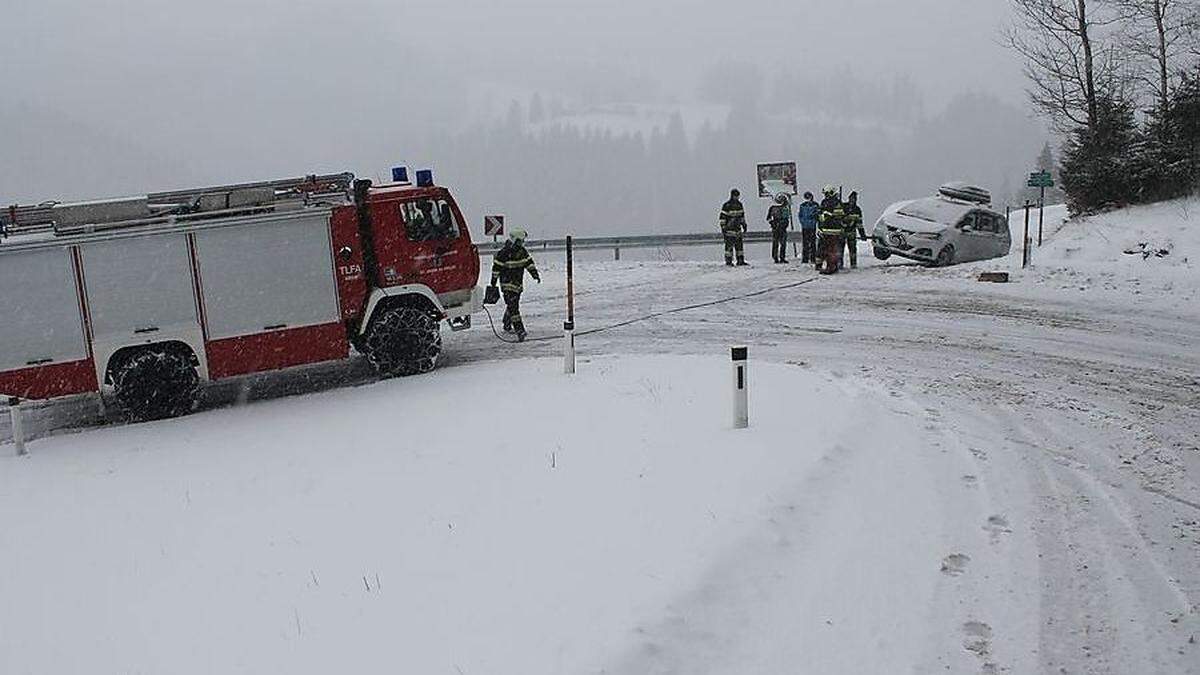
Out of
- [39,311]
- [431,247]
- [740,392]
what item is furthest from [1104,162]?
[39,311]

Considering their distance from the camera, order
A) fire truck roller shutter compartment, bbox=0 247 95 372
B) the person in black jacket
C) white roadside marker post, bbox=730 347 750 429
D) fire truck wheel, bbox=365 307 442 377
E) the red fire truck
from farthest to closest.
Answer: the person in black jacket < fire truck wheel, bbox=365 307 442 377 < the red fire truck < fire truck roller shutter compartment, bbox=0 247 95 372 < white roadside marker post, bbox=730 347 750 429

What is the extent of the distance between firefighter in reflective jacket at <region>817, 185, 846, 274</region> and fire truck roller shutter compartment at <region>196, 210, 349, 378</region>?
11167 millimetres

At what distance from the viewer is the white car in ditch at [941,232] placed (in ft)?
67.9

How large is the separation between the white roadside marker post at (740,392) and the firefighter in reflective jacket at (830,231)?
38.1 ft

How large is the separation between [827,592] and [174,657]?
3809 millimetres

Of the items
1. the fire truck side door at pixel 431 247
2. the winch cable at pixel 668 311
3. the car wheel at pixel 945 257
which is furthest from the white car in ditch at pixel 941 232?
the fire truck side door at pixel 431 247

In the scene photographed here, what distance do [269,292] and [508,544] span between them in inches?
292

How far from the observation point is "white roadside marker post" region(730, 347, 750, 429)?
8.41 m

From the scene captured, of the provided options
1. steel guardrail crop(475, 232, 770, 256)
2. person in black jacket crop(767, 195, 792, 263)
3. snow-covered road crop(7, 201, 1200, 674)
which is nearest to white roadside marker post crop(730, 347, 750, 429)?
snow-covered road crop(7, 201, 1200, 674)

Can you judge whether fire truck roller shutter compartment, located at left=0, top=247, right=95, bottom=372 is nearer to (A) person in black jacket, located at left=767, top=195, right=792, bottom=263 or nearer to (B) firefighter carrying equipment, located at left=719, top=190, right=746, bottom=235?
(B) firefighter carrying equipment, located at left=719, top=190, right=746, bottom=235

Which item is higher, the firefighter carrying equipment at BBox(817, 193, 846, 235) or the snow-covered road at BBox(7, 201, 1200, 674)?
the firefighter carrying equipment at BBox(817, 193, 846, 235)

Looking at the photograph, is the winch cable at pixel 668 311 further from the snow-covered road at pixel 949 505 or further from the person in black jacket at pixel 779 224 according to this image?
the person in black jacket at pixel 779 224

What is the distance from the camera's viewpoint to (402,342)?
42.4 ft

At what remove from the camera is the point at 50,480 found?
30.5ft
